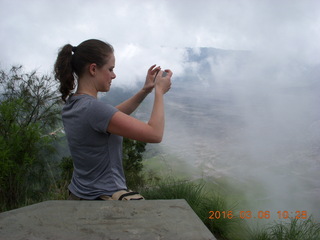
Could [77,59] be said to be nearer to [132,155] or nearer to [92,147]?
[92,147]

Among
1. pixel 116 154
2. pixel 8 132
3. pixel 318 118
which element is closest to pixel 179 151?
pixel 318 118

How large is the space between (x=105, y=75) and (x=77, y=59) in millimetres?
183

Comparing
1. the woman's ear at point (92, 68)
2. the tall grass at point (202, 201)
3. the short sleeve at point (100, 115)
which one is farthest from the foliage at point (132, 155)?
the short sleeve at point (100, 115)

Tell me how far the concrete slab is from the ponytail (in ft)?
2.24

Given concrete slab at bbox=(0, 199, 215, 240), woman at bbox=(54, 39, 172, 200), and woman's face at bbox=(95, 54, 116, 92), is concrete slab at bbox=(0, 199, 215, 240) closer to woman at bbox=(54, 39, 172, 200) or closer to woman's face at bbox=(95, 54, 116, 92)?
woman at bbox=(54, 39, 172, 200)

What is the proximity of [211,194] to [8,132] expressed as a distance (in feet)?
11.2

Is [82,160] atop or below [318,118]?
below

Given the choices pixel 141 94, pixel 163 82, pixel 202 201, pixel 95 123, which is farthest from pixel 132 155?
pixel 95 123

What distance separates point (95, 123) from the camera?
1.31 m

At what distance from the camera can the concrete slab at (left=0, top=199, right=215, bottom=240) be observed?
1108 mm

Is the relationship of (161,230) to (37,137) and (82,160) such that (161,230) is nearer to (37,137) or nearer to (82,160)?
(82,160)

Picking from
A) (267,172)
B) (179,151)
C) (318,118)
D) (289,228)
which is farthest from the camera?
(267,172)

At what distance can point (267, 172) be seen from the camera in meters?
46.6

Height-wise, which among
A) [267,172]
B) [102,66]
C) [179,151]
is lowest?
[267,172]
